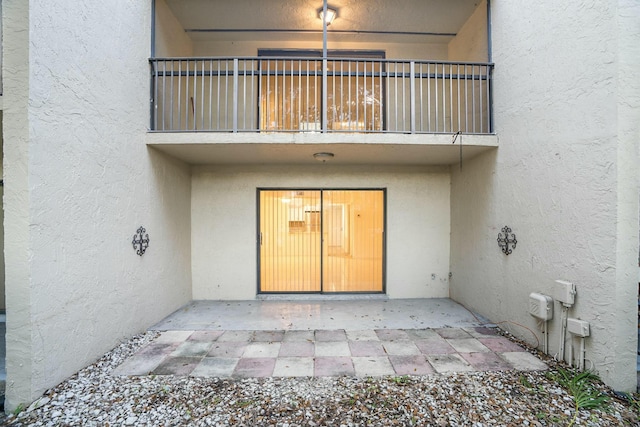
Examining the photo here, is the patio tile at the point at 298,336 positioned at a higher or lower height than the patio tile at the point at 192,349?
higher

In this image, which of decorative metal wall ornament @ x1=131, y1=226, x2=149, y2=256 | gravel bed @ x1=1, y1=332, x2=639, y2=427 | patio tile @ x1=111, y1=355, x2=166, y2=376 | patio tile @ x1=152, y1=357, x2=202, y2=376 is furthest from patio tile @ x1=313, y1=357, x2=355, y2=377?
decorative metal wall ornament @ x1=131, y1=226, x2=149, y2=256

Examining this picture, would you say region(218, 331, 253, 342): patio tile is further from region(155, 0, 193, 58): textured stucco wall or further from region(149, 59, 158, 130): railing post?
region(155, 0, 193, 58): textured stucco wall

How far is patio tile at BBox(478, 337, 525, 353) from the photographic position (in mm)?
3193

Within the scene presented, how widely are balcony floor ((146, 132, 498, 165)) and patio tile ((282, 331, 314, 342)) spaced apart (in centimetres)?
258

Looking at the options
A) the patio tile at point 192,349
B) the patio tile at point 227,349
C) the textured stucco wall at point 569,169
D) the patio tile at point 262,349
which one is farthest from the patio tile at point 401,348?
the patio tile at point 192,349

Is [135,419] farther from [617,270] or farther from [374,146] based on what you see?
[617,270]

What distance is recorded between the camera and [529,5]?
328 cm

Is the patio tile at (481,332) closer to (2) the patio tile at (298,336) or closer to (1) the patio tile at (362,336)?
(1) the patio tile at (362,336)

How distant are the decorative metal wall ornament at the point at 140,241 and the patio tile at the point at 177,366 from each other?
4.73 feet

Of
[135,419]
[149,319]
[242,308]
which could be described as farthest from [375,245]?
[135,419]

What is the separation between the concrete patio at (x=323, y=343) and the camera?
2.83 m

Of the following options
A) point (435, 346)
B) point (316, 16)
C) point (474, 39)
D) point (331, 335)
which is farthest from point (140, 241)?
point (474, 39)

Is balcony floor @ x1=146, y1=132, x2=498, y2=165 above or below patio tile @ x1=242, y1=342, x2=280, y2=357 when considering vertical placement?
above

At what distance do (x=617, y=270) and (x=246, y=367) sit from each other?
3549 millimetres
